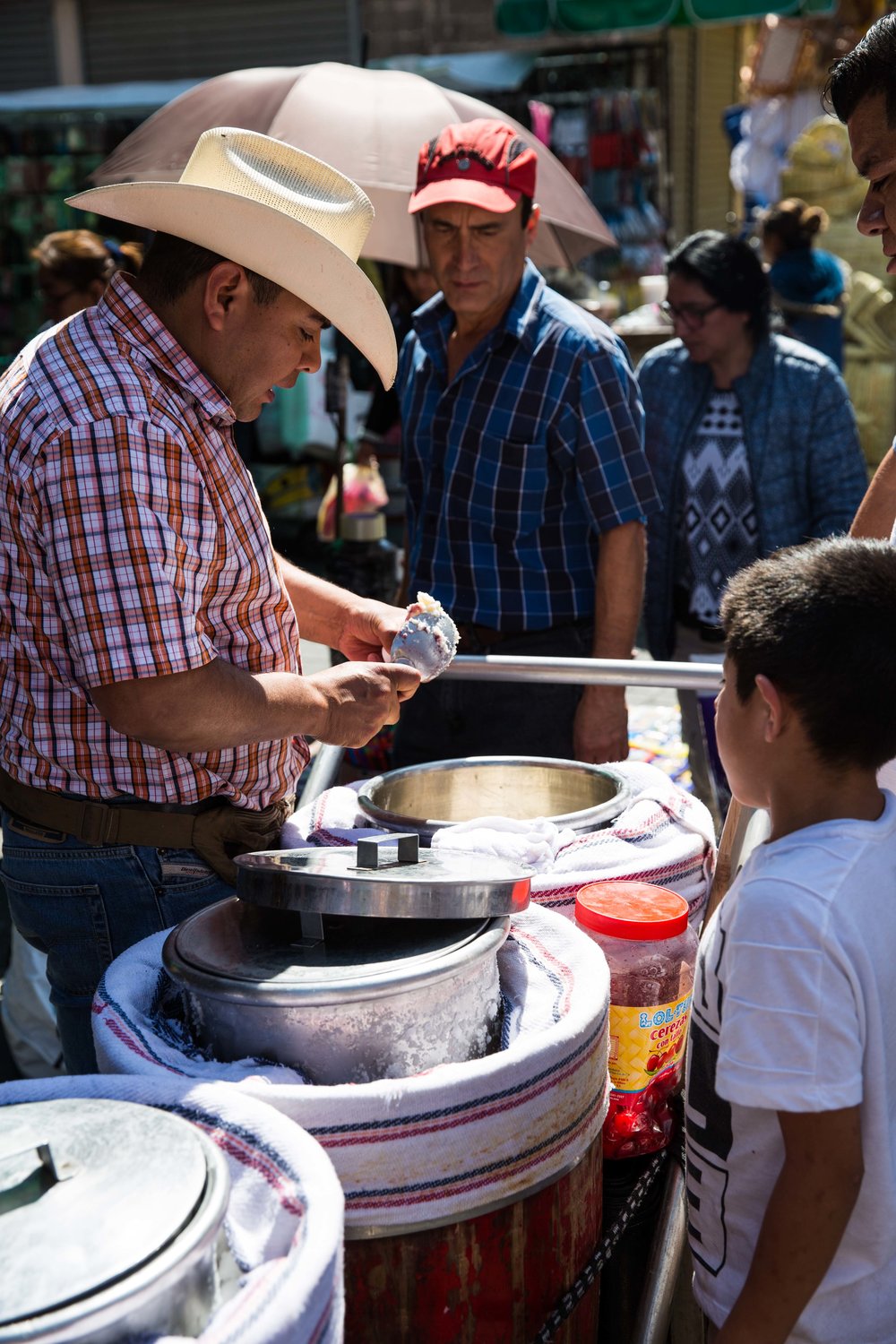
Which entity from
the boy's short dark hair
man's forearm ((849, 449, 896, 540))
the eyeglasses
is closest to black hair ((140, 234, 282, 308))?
the boy's short dark hair

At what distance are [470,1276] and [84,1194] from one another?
1.48 ft

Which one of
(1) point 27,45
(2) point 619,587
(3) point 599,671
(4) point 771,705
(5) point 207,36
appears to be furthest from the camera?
(1) point 27,45

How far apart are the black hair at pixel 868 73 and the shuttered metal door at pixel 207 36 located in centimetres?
1221

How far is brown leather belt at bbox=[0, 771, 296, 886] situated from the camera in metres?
1.69

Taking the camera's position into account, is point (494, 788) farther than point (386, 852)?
Yes

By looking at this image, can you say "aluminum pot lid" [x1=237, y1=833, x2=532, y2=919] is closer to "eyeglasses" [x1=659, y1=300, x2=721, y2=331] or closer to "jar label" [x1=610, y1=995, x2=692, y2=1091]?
"jar label" [x1=610, y1=995, x2=692, y2=1091]

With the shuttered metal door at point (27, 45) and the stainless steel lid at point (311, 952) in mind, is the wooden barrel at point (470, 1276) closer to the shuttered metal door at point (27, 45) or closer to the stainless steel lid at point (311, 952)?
the stainless steel lid at point (311, 952)

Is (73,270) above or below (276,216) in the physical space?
above

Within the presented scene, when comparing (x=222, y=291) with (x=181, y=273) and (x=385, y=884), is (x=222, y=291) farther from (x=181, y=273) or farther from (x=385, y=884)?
(x=385, y=884)

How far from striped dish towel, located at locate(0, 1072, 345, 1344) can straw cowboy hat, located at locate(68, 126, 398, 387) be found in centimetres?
104

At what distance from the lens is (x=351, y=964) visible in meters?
1.25

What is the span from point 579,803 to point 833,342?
4.61 meters

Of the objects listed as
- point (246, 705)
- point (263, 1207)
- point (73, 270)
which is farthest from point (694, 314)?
point (263, 1207)

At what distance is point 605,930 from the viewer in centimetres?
150
